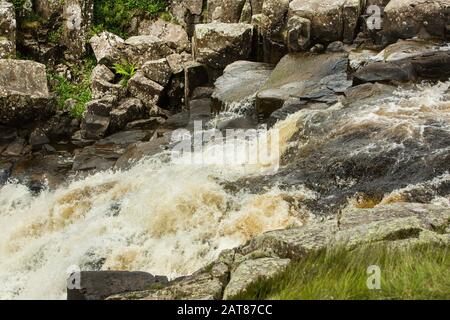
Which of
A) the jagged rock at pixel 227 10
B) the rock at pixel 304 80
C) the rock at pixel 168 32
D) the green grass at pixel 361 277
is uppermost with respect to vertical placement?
the jagged rock at pixel 227 10

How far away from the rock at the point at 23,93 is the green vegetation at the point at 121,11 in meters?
5.38

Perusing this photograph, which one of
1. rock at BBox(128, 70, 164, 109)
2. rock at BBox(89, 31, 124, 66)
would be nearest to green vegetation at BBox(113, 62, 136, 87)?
rock at BBox(89, 31, 124, 66)

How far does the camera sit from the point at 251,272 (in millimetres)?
6531

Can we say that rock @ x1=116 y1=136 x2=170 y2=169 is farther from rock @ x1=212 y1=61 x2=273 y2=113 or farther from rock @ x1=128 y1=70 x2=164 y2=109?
rock @ x1=128 y1=70 x2=164 y2=109

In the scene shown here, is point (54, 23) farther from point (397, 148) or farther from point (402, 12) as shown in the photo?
point (397, 148)

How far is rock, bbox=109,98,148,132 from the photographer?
2006 centimetres

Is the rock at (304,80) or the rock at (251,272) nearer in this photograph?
the rock at (251,272)

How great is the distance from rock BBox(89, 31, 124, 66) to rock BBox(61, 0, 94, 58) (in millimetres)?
649

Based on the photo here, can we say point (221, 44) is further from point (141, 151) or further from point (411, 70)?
point (411, 70)

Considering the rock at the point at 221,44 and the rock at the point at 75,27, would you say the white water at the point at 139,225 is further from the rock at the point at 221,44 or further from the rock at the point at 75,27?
the rock at the point at 75,27

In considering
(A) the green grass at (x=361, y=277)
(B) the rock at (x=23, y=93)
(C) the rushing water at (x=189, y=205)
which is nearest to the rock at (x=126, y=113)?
(B) the rock at (x=23, y=93)

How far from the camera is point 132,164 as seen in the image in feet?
53.6

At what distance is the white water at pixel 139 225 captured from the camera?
11.0m

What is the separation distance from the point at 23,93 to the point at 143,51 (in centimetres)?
496
